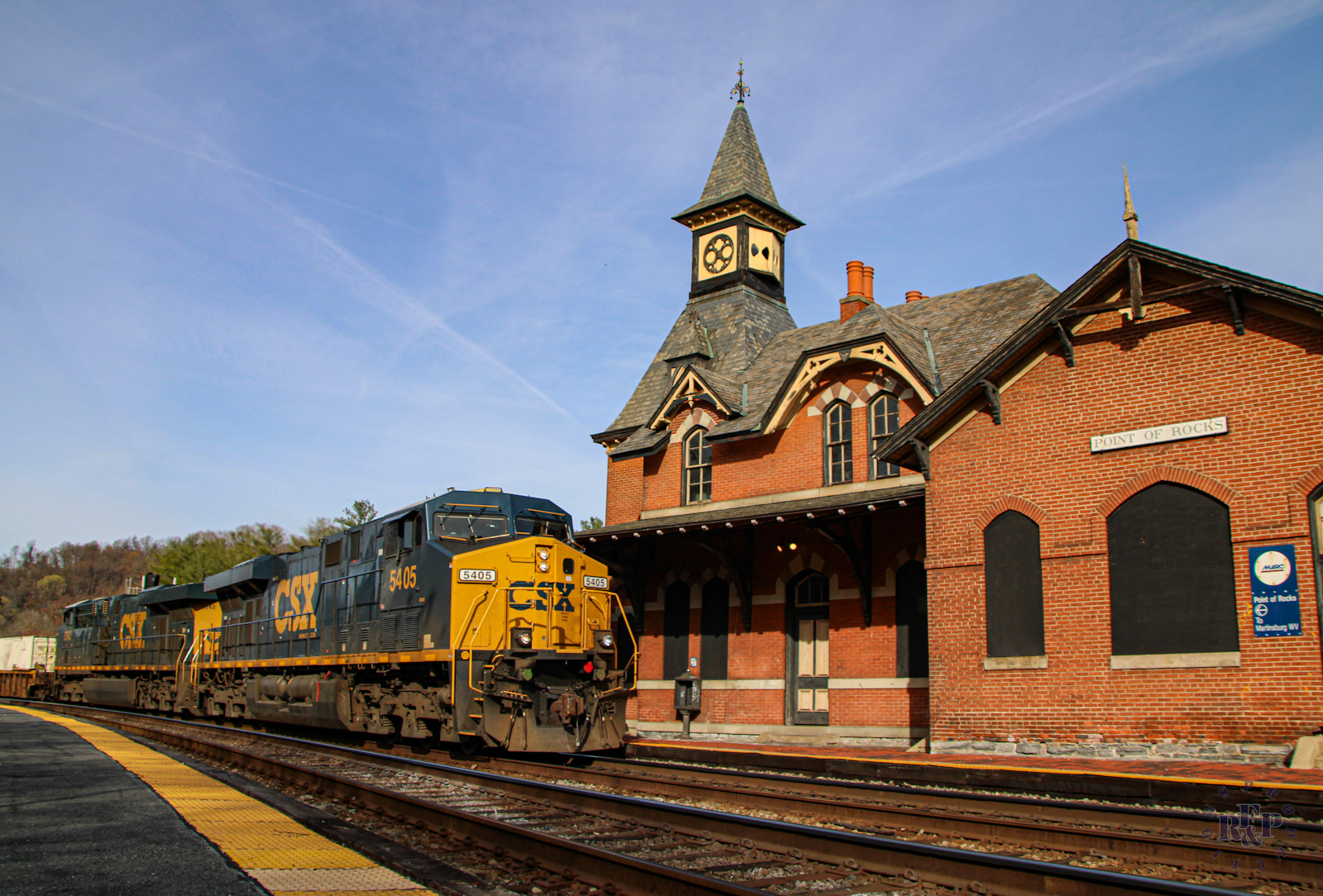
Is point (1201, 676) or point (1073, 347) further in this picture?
point (1073, 347)

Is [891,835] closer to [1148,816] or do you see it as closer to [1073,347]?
[1148,816]

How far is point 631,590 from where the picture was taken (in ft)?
81.4

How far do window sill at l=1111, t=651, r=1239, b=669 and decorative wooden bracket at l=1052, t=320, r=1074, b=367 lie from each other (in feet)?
15.3

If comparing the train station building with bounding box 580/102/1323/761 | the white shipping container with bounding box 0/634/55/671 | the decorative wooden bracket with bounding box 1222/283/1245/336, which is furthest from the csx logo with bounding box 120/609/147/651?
the decorative wooden bracket with bounding box 1222/283/1245/336

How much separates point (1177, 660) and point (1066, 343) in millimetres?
5115

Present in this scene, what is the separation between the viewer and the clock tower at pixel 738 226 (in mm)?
28406

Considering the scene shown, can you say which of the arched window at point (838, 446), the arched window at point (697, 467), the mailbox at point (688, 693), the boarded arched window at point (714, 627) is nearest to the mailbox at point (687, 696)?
the mailbox at point (688, 693)

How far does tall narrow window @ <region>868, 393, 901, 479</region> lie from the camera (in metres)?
20.6

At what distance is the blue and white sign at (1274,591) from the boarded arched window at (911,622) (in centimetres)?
646

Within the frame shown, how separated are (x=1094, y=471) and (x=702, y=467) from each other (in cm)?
1081

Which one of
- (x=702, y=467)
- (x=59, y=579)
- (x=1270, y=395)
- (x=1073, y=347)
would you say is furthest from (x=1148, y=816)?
(x=59, y=579)

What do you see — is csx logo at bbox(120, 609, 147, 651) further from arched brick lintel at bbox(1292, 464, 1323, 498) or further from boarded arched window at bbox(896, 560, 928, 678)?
arched brick lintel at bbox(1292, 464, 1323, 498)

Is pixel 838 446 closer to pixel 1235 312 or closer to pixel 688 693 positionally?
pixel 688 693

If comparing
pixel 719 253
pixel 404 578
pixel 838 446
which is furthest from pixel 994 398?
pixel 719 253
